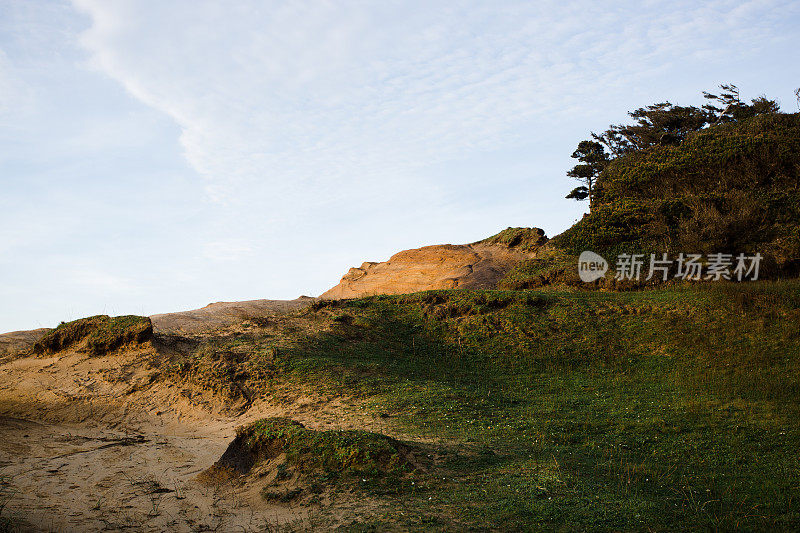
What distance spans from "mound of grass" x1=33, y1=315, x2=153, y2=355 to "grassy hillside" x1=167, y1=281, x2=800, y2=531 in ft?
6.75

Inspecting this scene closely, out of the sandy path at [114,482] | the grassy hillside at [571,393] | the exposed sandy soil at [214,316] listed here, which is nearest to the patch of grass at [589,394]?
the grassy hillside at [571,393]

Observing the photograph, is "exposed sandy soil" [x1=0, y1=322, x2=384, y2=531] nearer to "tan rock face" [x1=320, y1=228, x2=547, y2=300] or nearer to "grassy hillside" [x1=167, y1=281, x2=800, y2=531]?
A: "grassy hillside" [x1=167, y1=281, x2=800, y2=531]

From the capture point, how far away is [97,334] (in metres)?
15.0

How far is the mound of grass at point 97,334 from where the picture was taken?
1478 centimetres

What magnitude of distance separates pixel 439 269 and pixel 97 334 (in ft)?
60.6

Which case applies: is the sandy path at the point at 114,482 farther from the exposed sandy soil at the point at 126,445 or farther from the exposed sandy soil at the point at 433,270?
the exposed sandy soil at the point at 433,270

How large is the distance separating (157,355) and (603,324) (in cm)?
1227

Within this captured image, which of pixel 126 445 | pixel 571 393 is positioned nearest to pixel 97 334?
pixel 126 445

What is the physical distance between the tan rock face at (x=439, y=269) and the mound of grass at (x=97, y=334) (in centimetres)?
1311

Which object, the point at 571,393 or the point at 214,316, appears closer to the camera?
the point at 571,393

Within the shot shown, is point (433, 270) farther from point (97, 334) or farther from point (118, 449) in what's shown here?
point (118, 449)

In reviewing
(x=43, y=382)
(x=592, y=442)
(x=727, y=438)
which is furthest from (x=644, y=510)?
(x=43, y=382)

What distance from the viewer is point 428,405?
36.4ft

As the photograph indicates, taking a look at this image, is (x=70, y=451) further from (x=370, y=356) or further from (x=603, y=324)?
(x=603, y=324)
